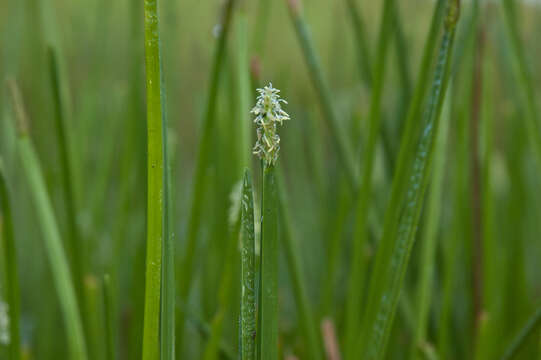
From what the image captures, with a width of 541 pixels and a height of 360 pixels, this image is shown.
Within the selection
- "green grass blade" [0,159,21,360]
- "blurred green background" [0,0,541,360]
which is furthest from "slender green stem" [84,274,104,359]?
"green grass blade" [0,159,21,360]

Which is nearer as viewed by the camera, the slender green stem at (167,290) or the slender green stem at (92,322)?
the slender green stem at (167,290)

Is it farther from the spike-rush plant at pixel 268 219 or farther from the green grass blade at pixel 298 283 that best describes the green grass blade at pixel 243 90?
the spike-rush plant at pixel 268 219

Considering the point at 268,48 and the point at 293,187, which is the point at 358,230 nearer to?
the point at 293,187

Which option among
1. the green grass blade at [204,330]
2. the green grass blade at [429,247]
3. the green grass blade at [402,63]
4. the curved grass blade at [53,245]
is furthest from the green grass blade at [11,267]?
the green grass blade at [402,63]

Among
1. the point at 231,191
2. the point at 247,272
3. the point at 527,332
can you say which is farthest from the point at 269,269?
the point at 231,191

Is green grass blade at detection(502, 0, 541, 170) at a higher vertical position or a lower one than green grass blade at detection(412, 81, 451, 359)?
higher

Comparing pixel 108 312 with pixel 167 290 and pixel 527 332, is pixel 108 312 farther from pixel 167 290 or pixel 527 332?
pixel 527 332

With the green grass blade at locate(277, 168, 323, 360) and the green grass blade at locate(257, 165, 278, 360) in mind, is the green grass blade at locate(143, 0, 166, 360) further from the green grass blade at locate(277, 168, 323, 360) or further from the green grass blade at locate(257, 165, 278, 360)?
the green grass blade at locate(277, 168, 323, 360)
